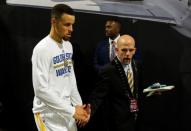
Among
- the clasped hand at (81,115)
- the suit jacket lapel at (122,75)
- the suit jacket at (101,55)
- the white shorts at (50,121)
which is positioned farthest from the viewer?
the suit jacket at (101,55)

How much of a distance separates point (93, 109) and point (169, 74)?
1.16 metres

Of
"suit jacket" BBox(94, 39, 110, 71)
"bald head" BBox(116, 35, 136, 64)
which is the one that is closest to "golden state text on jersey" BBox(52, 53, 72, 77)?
"bald head" BBox(116, 35, 136, 64)

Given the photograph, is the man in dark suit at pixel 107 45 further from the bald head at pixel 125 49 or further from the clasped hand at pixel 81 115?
the clasped hand at pixel 81 115

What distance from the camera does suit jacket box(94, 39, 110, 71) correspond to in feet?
16.4

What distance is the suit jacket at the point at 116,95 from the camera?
401 centimetres

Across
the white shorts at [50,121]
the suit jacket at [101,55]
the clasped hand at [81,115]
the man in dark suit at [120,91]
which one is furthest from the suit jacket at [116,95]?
the suit jacket at [101,55]

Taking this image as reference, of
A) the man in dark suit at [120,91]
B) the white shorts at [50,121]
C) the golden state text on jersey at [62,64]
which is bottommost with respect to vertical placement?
the white shorts at [50,121]

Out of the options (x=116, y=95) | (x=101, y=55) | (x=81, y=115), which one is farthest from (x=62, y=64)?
(x=101, y=55)

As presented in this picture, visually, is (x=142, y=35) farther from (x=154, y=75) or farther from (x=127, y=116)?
(x=127, y=116)

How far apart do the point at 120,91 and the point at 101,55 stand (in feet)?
3.47

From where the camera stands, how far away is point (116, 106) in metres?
4.04

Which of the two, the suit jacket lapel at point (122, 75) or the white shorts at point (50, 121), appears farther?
the suit jacket lapel at point (122, 75)

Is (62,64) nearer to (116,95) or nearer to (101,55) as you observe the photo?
(116,95)

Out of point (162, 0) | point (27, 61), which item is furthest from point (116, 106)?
point (162, 0)
